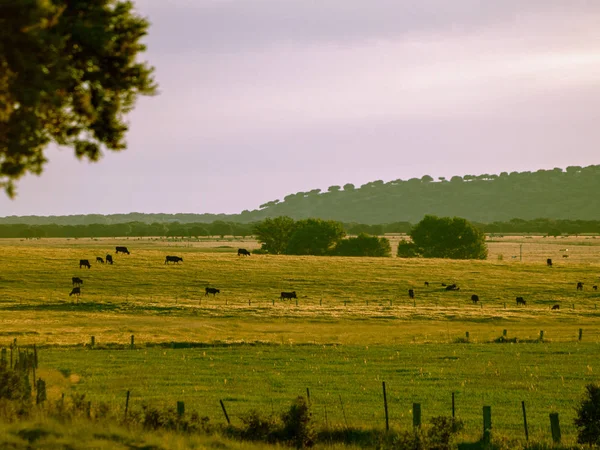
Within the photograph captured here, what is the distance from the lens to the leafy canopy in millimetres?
143788

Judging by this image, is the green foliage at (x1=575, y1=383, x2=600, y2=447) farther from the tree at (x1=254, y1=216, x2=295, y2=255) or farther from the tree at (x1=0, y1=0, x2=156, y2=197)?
the tree at (x1=254, y1=216, x2=295, y2=255)

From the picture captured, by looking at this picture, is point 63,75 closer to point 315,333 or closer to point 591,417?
point 591,417

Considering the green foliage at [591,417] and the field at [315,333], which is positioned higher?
the green foliage at [591,417]

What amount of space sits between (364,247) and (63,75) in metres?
129

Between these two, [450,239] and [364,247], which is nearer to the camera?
[364,247]

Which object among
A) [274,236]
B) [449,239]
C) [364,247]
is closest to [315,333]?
[364,247]

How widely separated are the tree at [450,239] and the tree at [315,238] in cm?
1693

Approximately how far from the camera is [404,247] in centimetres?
15025

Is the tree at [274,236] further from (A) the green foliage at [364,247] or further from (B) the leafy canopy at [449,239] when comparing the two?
(B) the leafy canopy at [449,239]

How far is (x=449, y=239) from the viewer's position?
14412cm

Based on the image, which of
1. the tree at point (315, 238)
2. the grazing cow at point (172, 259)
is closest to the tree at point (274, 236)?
the tree at point (315, 238)

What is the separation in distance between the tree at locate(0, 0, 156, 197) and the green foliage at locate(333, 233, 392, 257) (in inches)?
4920

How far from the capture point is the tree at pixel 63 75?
14.8 m

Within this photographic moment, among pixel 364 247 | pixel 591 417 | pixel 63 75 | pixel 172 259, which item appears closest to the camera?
pixel 63 75
